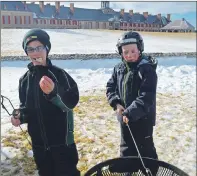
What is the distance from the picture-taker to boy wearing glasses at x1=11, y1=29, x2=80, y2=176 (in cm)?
209

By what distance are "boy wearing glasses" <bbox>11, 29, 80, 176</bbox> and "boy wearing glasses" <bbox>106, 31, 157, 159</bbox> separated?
1.51 feet

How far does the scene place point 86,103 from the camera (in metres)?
5.73

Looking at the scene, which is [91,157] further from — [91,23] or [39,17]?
[91,23]

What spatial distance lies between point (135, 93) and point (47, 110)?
756 millimetres

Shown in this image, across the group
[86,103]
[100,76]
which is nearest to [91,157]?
[86,103]

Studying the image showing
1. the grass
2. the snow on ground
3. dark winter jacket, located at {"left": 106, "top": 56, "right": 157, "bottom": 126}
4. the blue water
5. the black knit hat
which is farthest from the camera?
the blue water

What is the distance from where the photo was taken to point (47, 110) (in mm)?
2168

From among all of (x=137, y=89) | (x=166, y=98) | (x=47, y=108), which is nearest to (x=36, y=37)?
(x=47, y=108)

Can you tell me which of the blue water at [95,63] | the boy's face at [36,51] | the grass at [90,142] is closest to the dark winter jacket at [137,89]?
the boy's face at [36,51]

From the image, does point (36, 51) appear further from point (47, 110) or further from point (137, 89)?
point (137, 89)

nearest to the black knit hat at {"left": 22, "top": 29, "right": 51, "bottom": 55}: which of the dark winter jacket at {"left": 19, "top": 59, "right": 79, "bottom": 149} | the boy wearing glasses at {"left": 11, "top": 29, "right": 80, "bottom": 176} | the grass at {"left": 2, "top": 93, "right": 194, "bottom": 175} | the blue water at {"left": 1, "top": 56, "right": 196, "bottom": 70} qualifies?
the boy wearing glasses at {"left": 11, "top": 29, "right": 80, "bottom": 176}

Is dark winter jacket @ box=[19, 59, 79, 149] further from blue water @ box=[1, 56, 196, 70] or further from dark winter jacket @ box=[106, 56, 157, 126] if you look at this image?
blue water @ box=[1, 56, 196, 70]

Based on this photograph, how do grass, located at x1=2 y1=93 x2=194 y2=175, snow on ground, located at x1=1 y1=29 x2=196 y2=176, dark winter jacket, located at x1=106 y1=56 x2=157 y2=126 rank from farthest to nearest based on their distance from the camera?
snow on ground, located at x1=1 y1=29 x2=196 y2=176
grass, located at x1=2 y1=93 x2=194 y2=175
dark winter jacket, located at x1=106 y1=56 x2=157 y2=126

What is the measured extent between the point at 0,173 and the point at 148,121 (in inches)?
70.0
